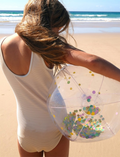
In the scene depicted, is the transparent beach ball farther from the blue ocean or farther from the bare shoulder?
the blue ocean

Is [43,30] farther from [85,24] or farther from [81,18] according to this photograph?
[81,18]

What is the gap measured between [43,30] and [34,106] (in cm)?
45

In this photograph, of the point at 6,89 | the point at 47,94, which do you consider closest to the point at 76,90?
the point at 47,94

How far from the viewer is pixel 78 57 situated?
0.77 metres

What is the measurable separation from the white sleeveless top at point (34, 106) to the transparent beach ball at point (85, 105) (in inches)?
2.5

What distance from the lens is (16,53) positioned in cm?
90

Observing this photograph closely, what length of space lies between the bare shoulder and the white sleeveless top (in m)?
0.03

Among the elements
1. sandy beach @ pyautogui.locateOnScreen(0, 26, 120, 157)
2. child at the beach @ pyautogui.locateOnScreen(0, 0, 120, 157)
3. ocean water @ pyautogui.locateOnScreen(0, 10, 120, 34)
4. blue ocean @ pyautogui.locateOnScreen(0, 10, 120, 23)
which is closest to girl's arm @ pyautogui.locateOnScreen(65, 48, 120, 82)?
child at the beach @ pyautogui.locateOnScreen(0, 0, 120, 157)

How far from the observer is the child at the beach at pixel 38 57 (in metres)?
0.80

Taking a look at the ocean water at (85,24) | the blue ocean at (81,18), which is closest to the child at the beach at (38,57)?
the ocean water at (85,24)

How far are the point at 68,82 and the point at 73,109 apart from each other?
0.18 m

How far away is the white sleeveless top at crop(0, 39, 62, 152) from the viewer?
3.10 ft

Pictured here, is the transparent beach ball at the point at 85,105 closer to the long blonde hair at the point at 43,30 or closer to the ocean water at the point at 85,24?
the long blonde hair at the point at 43,30

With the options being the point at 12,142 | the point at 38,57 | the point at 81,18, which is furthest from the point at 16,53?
the point at 81,18
